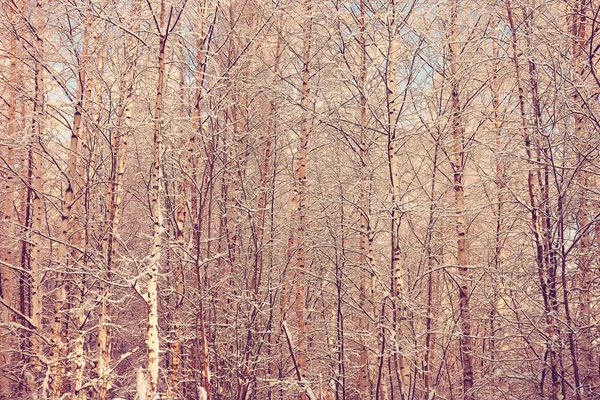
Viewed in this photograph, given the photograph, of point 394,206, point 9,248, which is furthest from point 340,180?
point 9,248

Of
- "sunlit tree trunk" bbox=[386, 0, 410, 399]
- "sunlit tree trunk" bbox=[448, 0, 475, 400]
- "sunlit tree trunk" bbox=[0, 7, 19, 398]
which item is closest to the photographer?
"sunlit tree trunk" bbox=[386, 0, 410, 399]

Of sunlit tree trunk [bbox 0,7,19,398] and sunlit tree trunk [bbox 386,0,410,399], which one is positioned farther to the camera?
sunlit tree trunk [bbox 0,7,19,398]

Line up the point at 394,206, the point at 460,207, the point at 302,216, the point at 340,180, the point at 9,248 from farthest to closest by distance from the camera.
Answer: the point at 9,248 → the point at 302,216 → the point at 460,207 → the point at 340,180 → the point at 394,206

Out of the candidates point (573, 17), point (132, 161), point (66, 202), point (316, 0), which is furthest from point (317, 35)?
point (132, 161)

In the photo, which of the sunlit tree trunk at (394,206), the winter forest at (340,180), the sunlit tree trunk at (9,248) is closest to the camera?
the winter forest at (340,180)

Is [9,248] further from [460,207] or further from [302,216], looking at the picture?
[460,207]

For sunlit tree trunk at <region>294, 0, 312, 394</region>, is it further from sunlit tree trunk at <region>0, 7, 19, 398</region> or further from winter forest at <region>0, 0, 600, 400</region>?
sunlit tree trunk at <region>0, 7, 19, 398</region>

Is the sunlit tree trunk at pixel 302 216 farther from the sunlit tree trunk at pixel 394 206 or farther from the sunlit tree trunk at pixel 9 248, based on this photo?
the sunlit tree trunk at pixel 9 248

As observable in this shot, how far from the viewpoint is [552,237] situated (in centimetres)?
383

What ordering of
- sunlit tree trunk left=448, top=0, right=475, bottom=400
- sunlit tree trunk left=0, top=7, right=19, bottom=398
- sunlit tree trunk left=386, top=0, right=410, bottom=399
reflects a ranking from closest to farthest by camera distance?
1. sunlit tree trunk left=386, top=0, right=410, bottom=399
2. sunlit tree trunk left=448, top=0, right=475, bottom=400
3. sunlit tree trunk left=0, top=7, right=19, bottom=398

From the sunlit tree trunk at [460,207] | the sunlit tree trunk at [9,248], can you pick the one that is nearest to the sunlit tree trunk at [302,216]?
the sunlit tree trunk at [460,207]

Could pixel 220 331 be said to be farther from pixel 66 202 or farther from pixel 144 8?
pixel 144 8

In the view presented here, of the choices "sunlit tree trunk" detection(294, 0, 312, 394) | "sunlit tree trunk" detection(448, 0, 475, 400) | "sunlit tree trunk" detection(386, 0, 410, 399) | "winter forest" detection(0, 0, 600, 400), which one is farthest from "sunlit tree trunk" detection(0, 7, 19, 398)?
"sunlit tree trunk" detection(448, 0, 475, 400)

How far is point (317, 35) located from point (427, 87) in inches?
81.6
